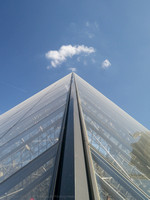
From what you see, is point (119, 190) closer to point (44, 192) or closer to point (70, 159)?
point (70, 159)

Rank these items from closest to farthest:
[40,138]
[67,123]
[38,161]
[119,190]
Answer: [119,190] < [38,161] < [67,123] < [40,138]

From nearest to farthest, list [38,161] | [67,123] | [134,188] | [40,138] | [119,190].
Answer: [119,190], [134,188], [38,161], [67,123], [40,138]

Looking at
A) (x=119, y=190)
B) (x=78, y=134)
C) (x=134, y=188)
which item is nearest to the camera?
(x=119, y=190)

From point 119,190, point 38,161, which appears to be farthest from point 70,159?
point 119,190

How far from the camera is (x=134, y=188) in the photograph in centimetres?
148

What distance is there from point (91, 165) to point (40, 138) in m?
1.32

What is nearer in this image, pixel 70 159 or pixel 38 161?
pixel 70 159

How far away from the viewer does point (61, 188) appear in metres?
1.09

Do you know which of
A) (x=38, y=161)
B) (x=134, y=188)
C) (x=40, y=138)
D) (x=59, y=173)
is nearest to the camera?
(x=59, y=173)

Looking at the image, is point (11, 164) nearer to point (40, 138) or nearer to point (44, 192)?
point (40, 138)

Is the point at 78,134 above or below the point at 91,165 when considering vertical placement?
above

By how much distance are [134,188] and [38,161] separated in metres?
1.13

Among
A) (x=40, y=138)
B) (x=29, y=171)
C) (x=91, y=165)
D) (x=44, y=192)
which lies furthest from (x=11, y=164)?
(x=91, y=165)

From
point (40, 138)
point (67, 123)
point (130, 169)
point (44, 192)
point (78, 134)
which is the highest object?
point (40, 138)
